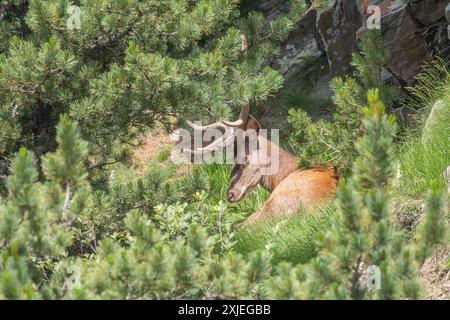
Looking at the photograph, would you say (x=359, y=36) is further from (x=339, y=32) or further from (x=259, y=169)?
(x=259, y=169)

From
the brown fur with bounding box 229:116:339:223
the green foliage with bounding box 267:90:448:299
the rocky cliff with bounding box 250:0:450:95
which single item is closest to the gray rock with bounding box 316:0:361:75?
the rocky cliff with bounding box 250:0:450:95

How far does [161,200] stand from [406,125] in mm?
2849

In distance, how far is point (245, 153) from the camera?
10430mm

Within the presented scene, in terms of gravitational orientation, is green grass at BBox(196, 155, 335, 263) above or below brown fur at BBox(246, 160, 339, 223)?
below

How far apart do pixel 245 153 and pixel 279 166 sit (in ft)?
1.34

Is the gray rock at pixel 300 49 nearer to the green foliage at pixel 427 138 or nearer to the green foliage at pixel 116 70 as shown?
the green foliage at pixel 427 138

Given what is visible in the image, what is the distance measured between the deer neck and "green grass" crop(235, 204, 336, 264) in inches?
59.9

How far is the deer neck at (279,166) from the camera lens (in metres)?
10.3

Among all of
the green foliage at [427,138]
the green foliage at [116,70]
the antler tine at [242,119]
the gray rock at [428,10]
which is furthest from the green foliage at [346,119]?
the antler tine at [242,119]

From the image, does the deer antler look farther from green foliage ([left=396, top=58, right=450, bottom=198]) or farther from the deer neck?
green foliage ([left=396, top=58, right=450, bottom=198])

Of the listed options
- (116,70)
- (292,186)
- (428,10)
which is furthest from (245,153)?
(116,70)

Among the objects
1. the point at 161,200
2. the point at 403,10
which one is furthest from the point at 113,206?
the point at 403,10

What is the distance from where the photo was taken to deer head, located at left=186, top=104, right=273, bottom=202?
33.6 ft

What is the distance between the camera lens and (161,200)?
8.02 m
